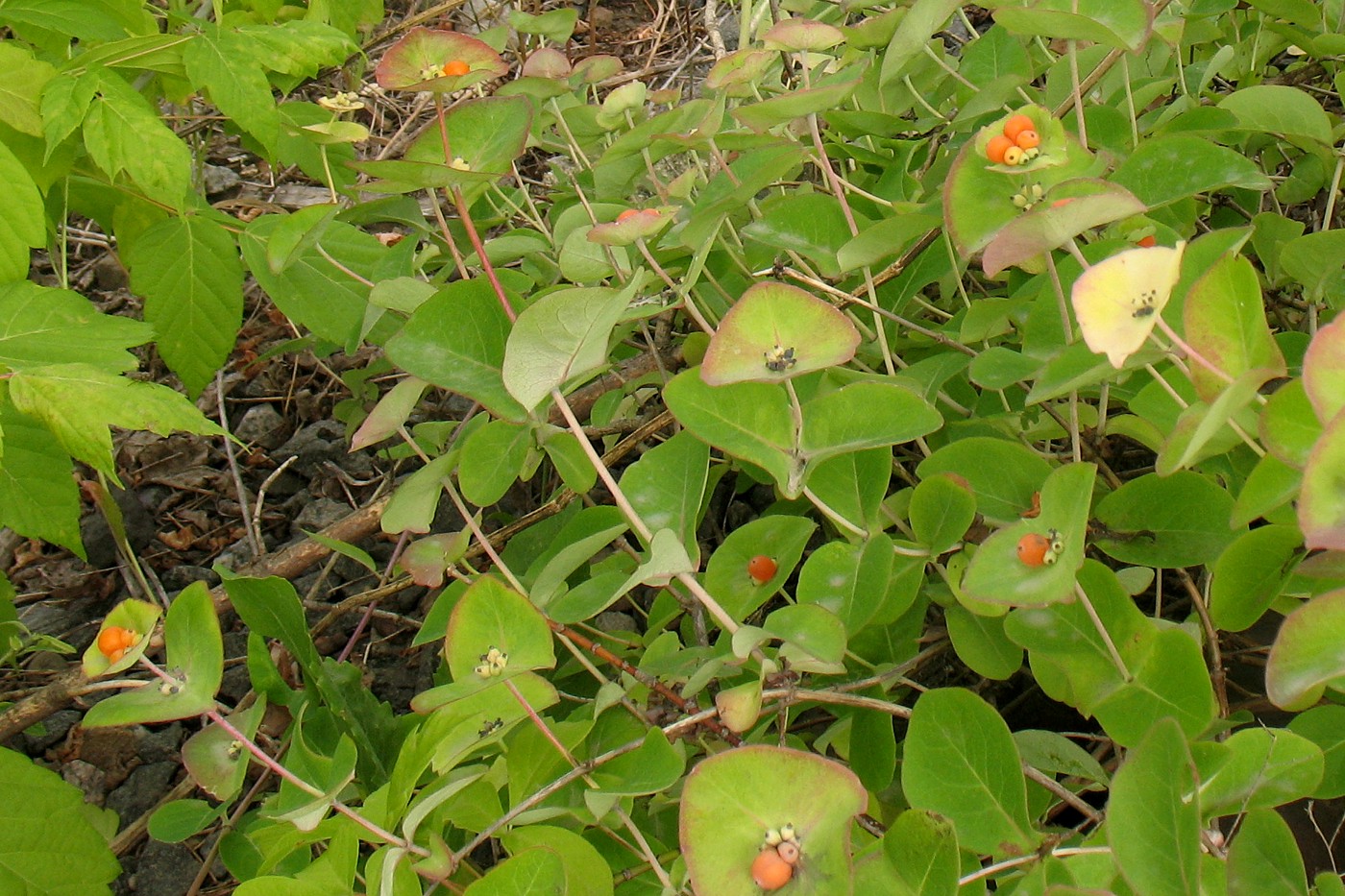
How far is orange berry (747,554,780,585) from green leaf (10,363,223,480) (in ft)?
1.76

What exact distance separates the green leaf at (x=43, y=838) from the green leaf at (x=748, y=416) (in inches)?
28.1

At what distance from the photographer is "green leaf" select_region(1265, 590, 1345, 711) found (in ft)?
1.70

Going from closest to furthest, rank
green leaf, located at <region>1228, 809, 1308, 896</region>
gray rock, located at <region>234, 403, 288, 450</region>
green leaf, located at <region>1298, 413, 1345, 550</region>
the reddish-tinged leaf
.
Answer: green leaf, located at <region>1298, 413, 1345, 550</region> → green leaf, located at <region>1228, 809, 1308, 896</region> → the reddish-tinged leaf → gray rock, located at <region>234, 403, 288, 450</region>

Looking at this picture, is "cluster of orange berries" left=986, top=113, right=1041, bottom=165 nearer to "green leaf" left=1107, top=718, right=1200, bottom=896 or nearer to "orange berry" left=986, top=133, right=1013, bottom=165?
"orange berry" left=986, top=133, right=1013, bottom=165

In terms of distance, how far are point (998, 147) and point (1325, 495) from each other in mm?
299

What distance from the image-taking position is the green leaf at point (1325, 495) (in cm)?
47

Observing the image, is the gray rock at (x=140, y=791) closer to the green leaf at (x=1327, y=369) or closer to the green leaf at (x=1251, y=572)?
the green leaf at (x=1251, y=572)

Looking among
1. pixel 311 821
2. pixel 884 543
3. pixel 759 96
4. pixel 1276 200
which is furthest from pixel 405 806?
pixel 1276 200

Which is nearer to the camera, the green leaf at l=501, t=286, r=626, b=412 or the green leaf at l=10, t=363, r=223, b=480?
the green leaf at l=501, t=286, r=626, b=412

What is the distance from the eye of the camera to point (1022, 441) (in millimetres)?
900

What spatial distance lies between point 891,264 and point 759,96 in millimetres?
286

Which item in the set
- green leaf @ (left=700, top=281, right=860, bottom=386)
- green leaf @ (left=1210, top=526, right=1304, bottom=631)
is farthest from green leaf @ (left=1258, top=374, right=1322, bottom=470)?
green leaf @ (left=700, top=281, right=860, bottom=386)

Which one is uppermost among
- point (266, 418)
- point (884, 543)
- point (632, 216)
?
point (632, 216)

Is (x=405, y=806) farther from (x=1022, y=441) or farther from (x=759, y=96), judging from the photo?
(x=759, y=96)
